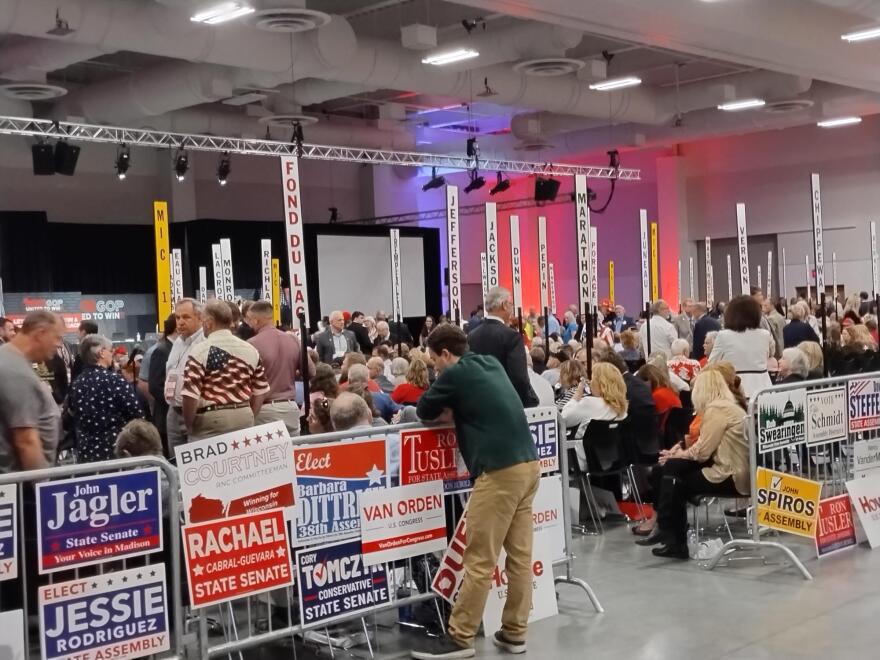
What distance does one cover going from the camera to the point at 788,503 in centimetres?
604

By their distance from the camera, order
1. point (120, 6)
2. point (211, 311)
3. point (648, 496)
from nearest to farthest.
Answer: point (211, 311)
point (648, 496)
point (120, 6)

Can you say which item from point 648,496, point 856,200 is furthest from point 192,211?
point 648,496

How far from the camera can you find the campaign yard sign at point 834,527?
614 centimetres

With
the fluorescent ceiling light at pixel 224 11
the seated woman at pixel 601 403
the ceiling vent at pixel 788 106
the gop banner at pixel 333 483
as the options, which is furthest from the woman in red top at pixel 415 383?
the ceiling vent at pixel 788 106

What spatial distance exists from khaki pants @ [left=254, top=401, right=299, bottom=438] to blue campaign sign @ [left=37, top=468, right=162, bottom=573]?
224 cm

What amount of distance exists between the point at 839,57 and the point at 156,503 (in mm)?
11315

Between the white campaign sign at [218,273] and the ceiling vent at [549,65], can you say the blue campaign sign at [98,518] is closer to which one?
the white campaign sign at [218,273]

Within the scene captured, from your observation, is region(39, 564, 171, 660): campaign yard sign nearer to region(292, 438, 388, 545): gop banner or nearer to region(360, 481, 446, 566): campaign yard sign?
region(292, 438, 388, 545): gop banner

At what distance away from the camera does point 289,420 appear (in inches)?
252

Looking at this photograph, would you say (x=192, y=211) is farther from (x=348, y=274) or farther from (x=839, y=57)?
(x=839, y=57)

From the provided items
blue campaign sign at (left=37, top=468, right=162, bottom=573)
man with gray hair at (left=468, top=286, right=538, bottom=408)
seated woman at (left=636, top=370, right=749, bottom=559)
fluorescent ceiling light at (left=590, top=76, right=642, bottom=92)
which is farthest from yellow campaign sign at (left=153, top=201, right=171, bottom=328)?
blue campaign sign at (left=37, top=468, right=162, bottom=573)

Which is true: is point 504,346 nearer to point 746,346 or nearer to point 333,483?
point 333,483

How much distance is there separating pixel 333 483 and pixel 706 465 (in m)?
2.66

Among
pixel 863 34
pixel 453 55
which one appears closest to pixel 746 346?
pixel 863 34
